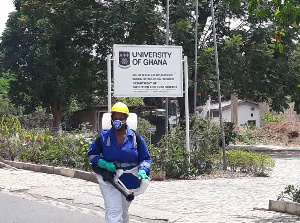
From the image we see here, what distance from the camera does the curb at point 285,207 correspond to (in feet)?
27.0

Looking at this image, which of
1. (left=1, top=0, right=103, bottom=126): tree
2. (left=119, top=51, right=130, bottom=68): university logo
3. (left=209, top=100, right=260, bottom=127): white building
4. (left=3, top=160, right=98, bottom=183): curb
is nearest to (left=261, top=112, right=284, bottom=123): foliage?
(left=209, top=100, right=260, bottom=127): white building

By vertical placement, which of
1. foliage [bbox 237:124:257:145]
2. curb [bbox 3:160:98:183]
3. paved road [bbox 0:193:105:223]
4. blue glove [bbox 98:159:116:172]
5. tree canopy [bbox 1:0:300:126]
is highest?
tree canopy [bbox 1:0:300:126]

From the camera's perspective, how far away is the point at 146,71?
13555 millimetres

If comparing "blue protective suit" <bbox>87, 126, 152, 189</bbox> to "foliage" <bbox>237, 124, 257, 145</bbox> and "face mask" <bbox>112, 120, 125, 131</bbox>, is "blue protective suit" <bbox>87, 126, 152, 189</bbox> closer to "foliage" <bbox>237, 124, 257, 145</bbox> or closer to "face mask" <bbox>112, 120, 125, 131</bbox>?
"face mask" <bbox>112, 120, 125, 131</bbox>

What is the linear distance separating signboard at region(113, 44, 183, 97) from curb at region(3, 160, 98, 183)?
84.5 inches

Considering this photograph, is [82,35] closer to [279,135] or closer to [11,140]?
[11,140]

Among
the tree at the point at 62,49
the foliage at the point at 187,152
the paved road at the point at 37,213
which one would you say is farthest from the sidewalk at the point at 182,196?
the tree at the point at 62,49

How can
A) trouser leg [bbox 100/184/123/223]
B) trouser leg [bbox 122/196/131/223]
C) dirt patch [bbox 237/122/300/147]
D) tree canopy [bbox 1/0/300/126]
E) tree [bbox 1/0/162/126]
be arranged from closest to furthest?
trouser leg [bbox 100/184/123/223] < trouser leg [bbox 122/196/131/223] < tree canopy [bbox 1/0/300/126] < tree [bbox 1/0/162/126] < dirt patch [bbox 237/122/300/147]

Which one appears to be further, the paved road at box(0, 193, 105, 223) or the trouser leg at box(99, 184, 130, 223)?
the paved road at box(0, 193, 105, 223)

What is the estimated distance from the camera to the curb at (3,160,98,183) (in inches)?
512

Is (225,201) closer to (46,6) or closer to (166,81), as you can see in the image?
(166,81)

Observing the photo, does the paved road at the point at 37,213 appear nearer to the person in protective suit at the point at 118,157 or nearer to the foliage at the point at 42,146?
the person in protective suit at the point at 118,157

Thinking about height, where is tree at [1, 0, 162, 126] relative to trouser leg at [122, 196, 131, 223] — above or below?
above

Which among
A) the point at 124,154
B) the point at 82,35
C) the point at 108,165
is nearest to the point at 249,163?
the point at 124,154
